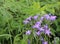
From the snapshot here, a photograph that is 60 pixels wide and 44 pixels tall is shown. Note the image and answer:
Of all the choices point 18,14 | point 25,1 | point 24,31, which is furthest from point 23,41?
point 25,1

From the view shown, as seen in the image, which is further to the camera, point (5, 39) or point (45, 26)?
point (5, 39)

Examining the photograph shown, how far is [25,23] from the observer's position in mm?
1582

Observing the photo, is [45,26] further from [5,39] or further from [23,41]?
[5,39]

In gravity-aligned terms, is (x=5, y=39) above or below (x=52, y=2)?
below

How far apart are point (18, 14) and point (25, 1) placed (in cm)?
15

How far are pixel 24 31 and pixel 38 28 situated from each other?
16cm

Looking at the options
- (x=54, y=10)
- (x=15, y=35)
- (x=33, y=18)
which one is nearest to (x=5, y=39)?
(x=15, y=35)

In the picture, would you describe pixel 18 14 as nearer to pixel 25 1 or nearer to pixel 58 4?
pixel 25 1

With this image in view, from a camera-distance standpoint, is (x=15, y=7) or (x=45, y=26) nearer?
(x=45, y=26)

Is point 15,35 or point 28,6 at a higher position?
point 28,6

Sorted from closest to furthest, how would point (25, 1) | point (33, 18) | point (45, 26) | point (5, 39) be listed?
point (45, 26) < point (33, 18) < point (5, 39) < point (25, 1)

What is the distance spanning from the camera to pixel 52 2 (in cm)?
185

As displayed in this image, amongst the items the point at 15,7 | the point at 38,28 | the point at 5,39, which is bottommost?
the point at 5,39

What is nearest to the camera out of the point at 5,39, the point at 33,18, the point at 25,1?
the point at 33,18
